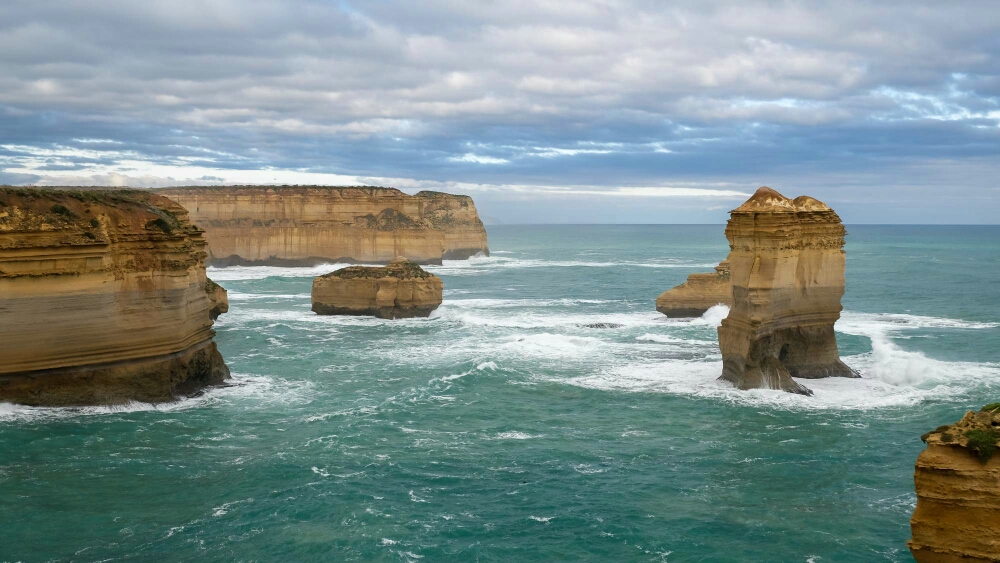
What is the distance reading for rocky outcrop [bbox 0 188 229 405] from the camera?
75.9ft

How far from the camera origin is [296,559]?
1442 centimetres

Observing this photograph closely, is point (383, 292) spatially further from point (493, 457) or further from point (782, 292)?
point (493, 457)

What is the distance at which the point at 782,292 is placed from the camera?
26891 millimetres

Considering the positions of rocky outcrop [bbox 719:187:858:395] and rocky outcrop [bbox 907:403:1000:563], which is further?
rocky outcrop [bbox 719:187:858:395]

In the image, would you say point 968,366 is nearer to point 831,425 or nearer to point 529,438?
point 831,425

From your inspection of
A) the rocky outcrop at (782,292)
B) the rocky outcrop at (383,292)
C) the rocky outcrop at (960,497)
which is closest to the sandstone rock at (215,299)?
the rocky outcrop at (383,292)

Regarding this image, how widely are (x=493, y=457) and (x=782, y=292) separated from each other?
12.0m

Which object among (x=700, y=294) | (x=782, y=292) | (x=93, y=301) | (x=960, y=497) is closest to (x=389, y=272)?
(x=700, y=294)

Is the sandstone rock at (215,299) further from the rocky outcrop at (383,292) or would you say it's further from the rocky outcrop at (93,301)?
the rocky outcrop at (93,301)

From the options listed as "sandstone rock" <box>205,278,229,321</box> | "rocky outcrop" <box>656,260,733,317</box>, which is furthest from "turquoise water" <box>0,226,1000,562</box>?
"rocky outcrop" <box>656,260,733,317</box>

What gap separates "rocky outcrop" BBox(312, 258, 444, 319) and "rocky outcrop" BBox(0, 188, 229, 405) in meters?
18.3

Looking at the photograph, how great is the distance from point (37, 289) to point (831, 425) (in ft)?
71.1

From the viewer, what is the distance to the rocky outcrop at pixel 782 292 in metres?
26.3

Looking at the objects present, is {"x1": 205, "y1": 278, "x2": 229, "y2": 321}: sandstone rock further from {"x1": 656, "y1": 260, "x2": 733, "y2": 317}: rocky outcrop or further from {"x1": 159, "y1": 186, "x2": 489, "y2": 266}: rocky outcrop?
{"x1": 159, "y1": 186, "x2": 489, "y2": 266}: rocky outcrop
